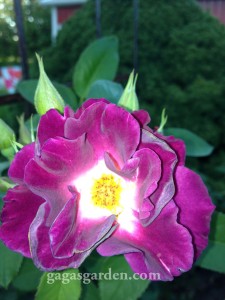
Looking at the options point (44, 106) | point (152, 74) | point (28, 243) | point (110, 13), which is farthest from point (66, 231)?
point (110, 13)

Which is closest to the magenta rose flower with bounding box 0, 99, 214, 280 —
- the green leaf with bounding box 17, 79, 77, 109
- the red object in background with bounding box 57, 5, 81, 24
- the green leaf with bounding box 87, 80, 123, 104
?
the green leaf with bounding box 87, 80, 123, 104

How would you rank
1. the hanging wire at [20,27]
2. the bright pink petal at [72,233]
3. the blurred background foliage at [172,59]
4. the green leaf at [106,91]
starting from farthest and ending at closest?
the blurred background foliage at [172,59] < the hanging wire at [20,27] < the green leaf at [106,91] < the bright pink petal at [72,233]

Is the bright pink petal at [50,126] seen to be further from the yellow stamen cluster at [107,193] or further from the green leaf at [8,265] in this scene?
the green leaf at [8,265]

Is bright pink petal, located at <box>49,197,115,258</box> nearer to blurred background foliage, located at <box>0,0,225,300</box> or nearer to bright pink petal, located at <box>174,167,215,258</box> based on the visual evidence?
bright pink petal, located at <box>174,167,215,258</box>

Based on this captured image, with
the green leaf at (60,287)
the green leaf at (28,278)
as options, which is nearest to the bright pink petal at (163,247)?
the green leaf at (60,287)

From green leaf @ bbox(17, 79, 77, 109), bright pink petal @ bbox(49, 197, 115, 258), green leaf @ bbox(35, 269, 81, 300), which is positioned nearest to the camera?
bright pink petal @ bbox(49, 197, 115, 258)

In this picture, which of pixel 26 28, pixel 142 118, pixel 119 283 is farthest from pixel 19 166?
pixel 26 28

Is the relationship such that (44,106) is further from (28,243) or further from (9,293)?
(9,293)
